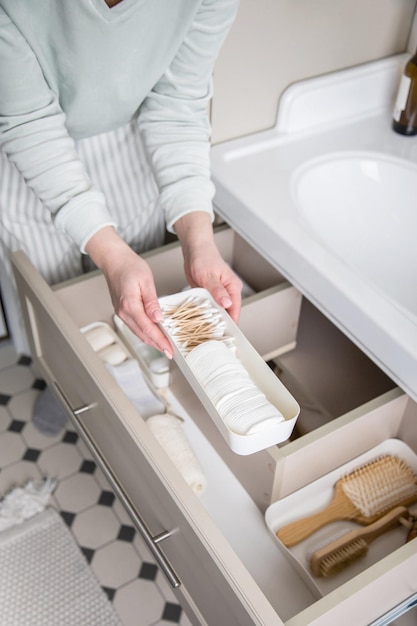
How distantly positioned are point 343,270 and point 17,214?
0.56m

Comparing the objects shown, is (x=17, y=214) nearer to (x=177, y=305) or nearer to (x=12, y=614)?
(x=177, y=305)

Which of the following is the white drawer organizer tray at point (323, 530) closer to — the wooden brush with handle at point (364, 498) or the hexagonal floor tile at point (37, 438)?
the wooden brush with handle at point (364, 498)

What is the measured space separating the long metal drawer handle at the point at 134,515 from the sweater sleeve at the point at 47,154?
0.28 m

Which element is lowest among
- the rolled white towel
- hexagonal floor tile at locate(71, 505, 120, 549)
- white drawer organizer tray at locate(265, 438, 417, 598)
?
hexagonal floor tile at locate(71, 505, 120, 549)

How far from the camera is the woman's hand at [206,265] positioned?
0.86m

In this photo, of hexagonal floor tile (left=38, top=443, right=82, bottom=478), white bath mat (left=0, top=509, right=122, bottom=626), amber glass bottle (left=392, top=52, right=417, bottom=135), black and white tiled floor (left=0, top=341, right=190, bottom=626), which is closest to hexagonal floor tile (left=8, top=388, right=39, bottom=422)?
black and white tiled floor (left=0, top=341, right=190, bottom=626)

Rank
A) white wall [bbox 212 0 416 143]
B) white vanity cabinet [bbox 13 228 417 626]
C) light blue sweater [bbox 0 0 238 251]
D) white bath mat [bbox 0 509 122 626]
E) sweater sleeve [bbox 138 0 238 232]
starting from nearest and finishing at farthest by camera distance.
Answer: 1. white vanity cabinet [bbox 13 228 417 626]
2. light blue sweater [bbox 0 0 238 251]
3. sweater sleeve [bbox 138 0 238 232]
4. white wall [bbox 212 0 416 143]
5. white bath mat [bbox 0 509 122 626]

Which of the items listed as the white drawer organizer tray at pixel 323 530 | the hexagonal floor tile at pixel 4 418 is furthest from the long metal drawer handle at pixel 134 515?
the hexagonal floor tile at pixel 4 418

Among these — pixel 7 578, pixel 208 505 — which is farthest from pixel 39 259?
pixel 7 578

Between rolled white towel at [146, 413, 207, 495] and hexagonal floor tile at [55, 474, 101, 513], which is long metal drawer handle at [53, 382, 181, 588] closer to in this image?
rolled white towel at [146, 413, 207, 495]

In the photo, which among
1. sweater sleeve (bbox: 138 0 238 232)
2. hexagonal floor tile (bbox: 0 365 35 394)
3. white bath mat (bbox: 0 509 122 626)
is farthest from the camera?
hexagonal floor tile (bbox: 0 365 35 394)

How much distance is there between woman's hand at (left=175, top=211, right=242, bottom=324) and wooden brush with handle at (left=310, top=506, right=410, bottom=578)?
1.04ft

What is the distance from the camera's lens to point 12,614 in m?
1.26

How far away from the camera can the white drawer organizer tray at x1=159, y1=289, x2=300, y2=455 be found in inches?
27.8
